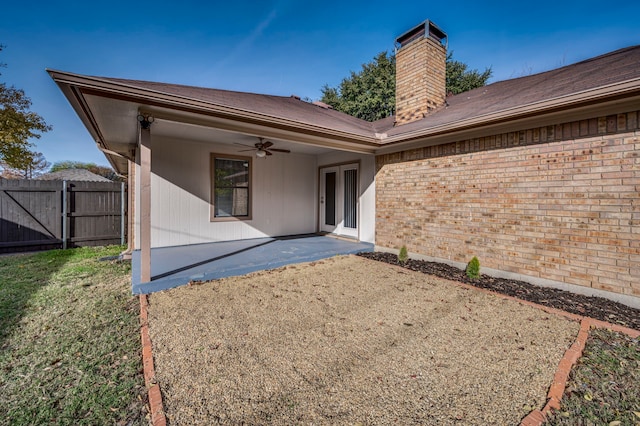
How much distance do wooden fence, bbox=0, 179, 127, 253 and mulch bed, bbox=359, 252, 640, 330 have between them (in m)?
8.56

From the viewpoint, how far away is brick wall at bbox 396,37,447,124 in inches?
277

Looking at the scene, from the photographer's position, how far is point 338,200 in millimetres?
8430

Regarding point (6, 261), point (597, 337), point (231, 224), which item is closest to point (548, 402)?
point (597, 337)

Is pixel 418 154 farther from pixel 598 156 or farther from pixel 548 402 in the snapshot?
pixel 548 402

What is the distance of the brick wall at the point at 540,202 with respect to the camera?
12.1 ft

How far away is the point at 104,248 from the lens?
805 cm

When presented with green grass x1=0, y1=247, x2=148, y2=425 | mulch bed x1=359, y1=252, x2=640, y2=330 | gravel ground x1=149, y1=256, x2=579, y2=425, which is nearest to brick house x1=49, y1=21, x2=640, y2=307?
mulch bed x1=359, y1=252, x2=640, y2=330

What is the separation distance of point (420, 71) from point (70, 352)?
26.6 ft

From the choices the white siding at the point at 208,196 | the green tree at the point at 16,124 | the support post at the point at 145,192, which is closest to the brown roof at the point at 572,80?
the white siding at the point at 208,196

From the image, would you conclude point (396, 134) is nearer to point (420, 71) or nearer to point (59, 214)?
point (420, 71)

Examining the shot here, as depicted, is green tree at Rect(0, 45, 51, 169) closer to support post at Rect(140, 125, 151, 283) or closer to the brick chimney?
support post at Rect(140, 125, 151, 283)

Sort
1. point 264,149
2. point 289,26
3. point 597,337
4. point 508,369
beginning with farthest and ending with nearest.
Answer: point 289,26
point 264,149
point 597,337
point 508,369

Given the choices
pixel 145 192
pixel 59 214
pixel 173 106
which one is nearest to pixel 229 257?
pixel 145 192

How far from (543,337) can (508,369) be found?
34.8 inches
